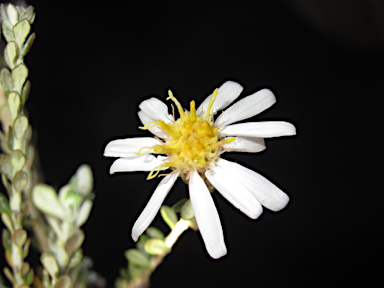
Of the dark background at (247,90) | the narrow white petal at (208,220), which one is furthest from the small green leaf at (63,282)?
the dark background at (247,90)

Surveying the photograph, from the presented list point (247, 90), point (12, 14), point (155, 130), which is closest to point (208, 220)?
point (155, 130)

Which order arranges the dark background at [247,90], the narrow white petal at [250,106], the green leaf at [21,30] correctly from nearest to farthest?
the green leaf at [21,30] < the narrow white petal at [250,106] < the dark background at [247,90]

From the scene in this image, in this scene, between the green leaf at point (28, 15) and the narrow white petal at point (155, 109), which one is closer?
the green leaf at point (28, 15)

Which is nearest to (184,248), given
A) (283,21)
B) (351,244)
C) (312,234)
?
(312,234)

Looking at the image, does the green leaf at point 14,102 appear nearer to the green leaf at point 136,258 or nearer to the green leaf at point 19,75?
the green leaf at point 19,75

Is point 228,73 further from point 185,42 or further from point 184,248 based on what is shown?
point 184,248

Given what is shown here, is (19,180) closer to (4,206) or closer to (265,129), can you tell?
(4,206)
